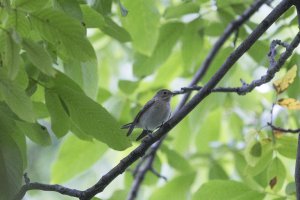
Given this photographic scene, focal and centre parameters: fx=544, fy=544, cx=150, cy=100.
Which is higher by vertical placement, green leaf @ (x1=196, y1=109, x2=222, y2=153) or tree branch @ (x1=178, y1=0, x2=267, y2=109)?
tree branch @ (x1=178, y1=0, x2=267, y2=109)

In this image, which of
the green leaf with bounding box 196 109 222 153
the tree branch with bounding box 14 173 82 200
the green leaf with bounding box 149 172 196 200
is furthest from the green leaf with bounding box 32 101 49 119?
the green leaf with bounding box 196 109 222 153

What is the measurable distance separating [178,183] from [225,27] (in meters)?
1.24

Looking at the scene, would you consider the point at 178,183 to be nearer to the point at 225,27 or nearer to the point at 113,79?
the point at 225,27

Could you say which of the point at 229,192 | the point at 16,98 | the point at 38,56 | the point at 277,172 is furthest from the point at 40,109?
the point at 277,172

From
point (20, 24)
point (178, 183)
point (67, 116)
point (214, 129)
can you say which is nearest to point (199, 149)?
point (214, 129)

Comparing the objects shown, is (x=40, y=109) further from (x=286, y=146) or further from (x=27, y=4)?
(x=286, y=146)

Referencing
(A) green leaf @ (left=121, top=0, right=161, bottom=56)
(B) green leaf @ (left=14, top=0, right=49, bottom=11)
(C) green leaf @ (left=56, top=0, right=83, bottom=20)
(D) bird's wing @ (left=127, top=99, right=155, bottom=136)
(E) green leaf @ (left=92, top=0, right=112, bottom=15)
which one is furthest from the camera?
(A) green leaf @ (left=121, top=0, right=161, bottom=56)

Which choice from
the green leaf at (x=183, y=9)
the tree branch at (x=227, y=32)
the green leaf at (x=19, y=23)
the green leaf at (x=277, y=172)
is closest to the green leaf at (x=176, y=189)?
the tree branch at (x=227, y=32)

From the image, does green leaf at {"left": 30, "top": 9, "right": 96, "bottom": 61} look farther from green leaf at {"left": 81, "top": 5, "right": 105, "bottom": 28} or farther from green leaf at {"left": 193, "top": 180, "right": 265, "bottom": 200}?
green leaf at {"left": 193, "top": 180, "right": 265, "bottom": 200}

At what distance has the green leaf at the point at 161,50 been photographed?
3.88 m

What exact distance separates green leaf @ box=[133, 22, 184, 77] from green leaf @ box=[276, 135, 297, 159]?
123 centimetres

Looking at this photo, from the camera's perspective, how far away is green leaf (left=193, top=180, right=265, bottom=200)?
285cm

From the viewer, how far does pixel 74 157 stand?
12.3ft

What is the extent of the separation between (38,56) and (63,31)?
0.96 ft
